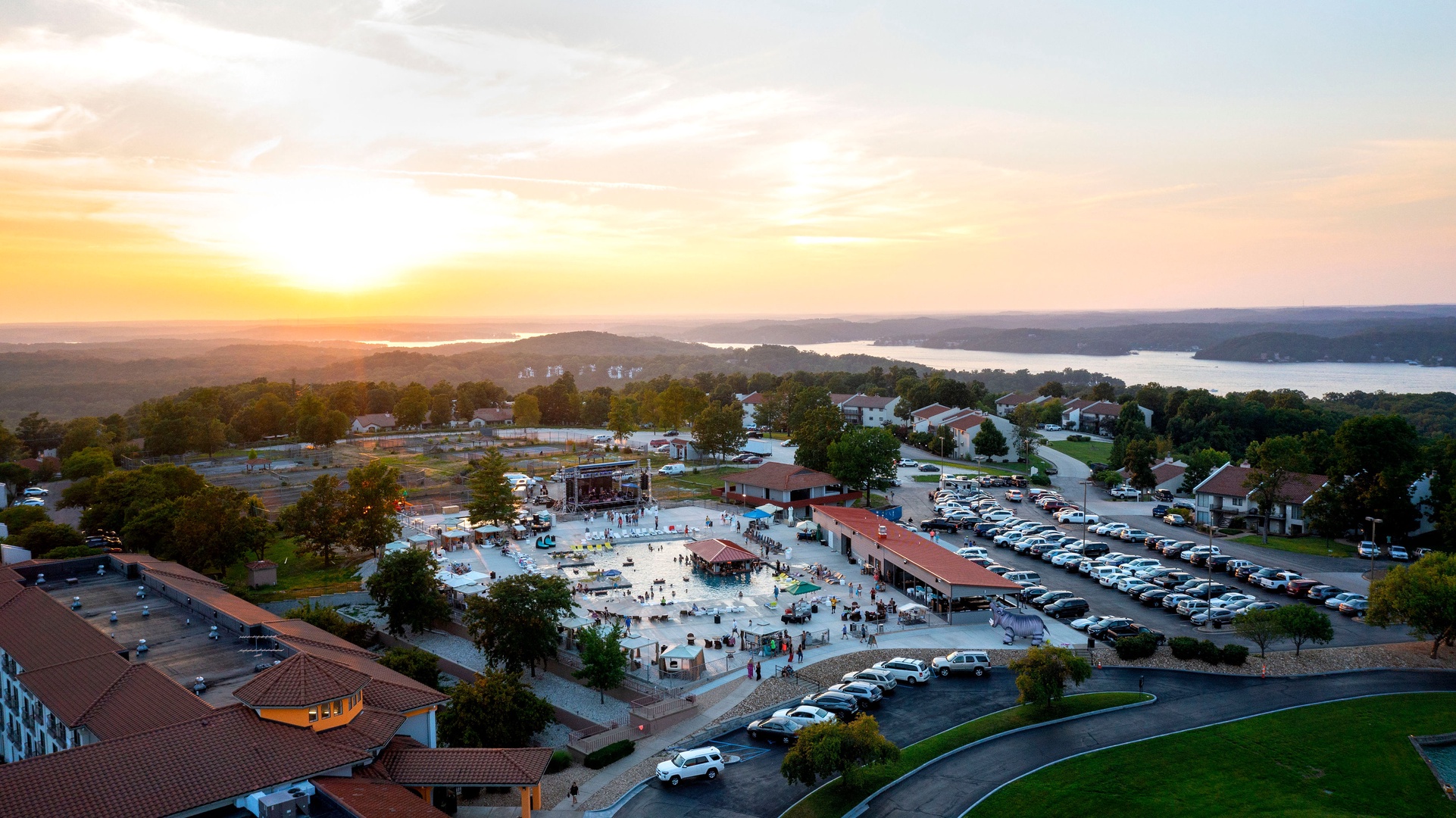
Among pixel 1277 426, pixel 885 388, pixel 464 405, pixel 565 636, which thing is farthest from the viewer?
pixel 885 388

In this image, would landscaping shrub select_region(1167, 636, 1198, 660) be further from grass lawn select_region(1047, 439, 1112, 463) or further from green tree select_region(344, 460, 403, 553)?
grass lawn select_region(1047, 439, 1112, 463)

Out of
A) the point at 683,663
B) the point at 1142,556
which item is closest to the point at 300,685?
the point at 683,663

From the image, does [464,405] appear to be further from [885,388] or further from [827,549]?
[827,549]

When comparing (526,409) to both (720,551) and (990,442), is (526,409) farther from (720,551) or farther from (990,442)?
(720,551)

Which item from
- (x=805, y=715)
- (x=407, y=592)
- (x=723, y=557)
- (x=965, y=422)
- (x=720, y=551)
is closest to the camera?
(x=805, y=715)

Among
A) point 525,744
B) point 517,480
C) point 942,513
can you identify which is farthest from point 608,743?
point 517,480

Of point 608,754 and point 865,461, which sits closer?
point 608,754

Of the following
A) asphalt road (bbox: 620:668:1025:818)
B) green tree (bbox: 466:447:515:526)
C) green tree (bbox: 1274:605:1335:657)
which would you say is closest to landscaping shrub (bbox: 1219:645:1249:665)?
green tree (bbox: 1274:605:1335:657)

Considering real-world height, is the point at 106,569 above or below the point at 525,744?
above
